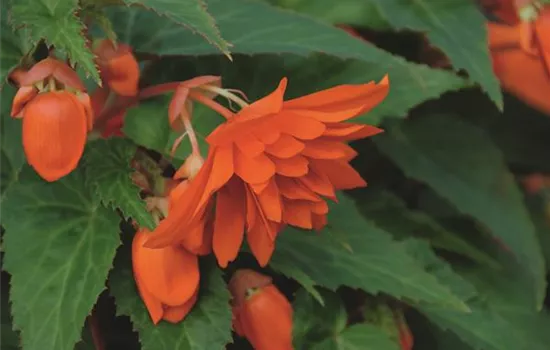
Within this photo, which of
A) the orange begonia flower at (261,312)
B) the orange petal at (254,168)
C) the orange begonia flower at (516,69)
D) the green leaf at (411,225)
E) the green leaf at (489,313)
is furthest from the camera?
the orange begonia flower at (516,69)

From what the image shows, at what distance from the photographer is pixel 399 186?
38.2 inches

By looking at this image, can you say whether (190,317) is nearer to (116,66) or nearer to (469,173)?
(116,66)

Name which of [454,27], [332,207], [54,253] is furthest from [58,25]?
[454,27]

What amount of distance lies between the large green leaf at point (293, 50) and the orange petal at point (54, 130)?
0.54ft

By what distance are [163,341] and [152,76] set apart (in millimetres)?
242

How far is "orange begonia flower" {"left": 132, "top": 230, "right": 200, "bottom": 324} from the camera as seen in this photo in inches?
22.7

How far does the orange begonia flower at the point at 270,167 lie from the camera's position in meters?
0.53

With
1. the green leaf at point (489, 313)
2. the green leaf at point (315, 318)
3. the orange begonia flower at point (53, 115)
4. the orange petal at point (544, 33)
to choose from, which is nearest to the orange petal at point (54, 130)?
the orange begonia flower at point (53, 115)

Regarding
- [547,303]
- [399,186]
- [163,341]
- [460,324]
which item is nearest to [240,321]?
[163,341]

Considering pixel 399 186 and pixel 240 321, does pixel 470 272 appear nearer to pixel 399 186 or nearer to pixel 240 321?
pixel 399 186

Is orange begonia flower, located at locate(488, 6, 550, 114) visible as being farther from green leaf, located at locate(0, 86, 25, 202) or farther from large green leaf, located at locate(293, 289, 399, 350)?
green leaf, located at locate(0, 86, 25, 202)

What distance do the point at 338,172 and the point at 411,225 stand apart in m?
0.28

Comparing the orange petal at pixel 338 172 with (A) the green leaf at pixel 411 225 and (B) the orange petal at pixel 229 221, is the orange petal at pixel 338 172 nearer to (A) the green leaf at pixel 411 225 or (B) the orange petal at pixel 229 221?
(B) the orange petal at pixel 229 221

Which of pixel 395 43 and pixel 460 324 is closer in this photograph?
pixel 460 324
